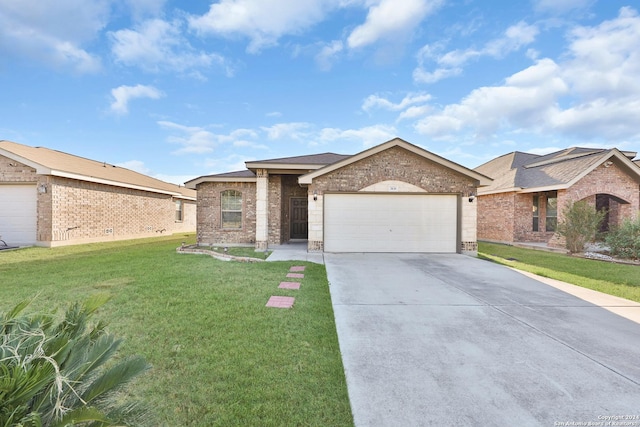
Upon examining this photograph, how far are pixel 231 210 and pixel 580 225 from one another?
14832mm

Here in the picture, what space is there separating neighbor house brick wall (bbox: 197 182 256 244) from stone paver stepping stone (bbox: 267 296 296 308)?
799 cm

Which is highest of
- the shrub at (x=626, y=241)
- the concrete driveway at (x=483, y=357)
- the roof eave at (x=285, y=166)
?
the roof eave at (x=285, y=166)

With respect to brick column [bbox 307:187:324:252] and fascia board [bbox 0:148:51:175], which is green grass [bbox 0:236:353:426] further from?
fascia board [bbox 0:148:51:175]

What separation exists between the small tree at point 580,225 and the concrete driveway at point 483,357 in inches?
303

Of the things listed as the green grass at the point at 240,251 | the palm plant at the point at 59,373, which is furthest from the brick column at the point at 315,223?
the palm plant at the point at 59,373

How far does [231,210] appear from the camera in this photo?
1300cm

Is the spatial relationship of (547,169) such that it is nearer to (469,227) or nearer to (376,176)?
(469,227)

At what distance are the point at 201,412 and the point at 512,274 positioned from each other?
8134 millimetres

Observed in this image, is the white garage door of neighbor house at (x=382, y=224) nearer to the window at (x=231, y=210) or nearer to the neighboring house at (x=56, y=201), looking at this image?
the window at (x=231, y=210)

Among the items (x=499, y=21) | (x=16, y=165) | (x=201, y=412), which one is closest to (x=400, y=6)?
(x=499, y=21)

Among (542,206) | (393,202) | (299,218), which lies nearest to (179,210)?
(299,218)

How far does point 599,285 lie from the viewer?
6672mm

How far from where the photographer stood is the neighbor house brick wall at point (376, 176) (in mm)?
10906

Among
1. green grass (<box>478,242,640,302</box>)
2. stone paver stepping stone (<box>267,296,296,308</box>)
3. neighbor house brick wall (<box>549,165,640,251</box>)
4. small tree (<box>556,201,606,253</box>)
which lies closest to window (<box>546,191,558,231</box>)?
neighbor house brick wall (<box>549,165,640,251</box>)
